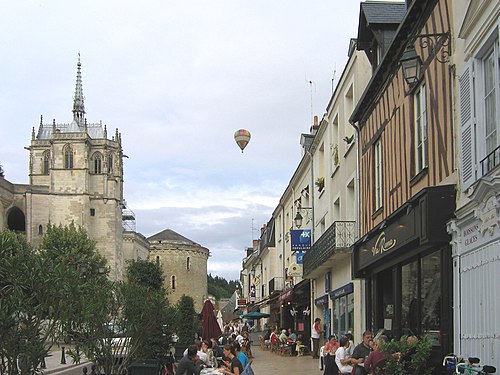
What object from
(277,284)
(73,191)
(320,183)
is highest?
(73,191)

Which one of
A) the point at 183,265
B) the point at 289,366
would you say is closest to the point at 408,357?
the point at 289,366

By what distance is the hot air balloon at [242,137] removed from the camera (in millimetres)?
34819

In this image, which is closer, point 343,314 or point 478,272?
point 478,272

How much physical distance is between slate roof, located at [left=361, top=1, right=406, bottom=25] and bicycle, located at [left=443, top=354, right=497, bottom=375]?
28.5 ft

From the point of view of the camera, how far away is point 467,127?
392 inches

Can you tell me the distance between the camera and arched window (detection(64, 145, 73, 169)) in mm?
89375

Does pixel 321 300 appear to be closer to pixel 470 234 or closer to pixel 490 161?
pixel 470 234

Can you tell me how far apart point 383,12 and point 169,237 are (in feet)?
318

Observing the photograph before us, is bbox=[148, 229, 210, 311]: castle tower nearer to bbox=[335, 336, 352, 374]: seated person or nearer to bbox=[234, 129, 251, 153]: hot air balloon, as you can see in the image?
bbox=[234, 129, 251, 153]: hot air balloon

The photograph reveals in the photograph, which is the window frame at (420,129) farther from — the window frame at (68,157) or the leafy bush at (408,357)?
the window frame at (68,157)

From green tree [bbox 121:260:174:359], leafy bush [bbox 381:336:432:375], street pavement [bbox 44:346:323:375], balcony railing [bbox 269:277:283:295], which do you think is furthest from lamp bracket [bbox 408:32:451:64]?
balcony railing [bbox 269:277:283:295]

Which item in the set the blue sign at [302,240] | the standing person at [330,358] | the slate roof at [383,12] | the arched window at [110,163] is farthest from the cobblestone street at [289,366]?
the arched window at [110,163]

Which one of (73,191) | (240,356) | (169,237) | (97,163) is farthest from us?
(169,237)

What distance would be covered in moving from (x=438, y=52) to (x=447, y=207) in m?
2.38
